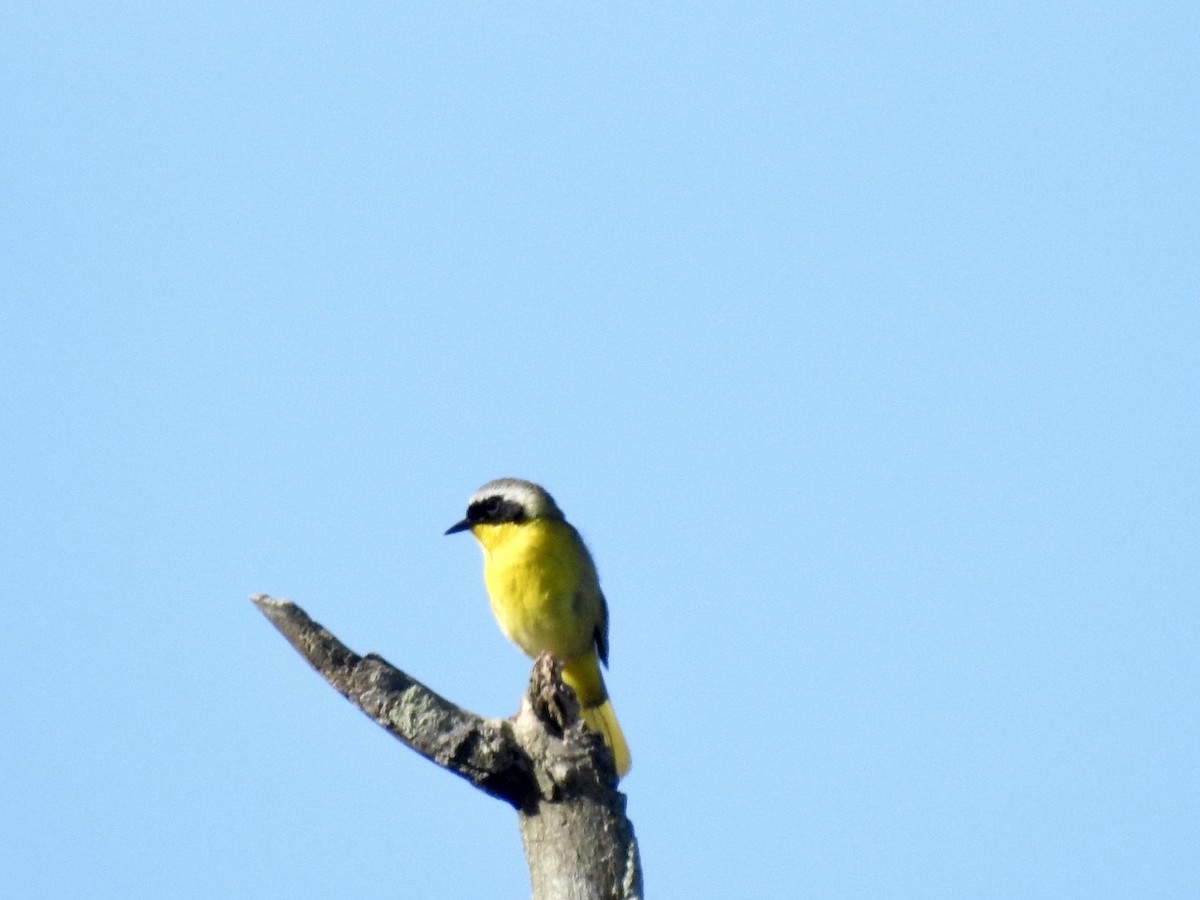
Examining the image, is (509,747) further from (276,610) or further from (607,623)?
(607,623)

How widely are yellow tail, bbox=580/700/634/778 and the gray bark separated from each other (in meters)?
4.24

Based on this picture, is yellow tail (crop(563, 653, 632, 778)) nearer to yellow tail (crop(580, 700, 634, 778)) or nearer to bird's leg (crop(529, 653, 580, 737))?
yellow tail (crop(580, 700, 634, 778))

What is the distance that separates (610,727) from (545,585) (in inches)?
44.0

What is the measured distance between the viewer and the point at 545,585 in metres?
10.2

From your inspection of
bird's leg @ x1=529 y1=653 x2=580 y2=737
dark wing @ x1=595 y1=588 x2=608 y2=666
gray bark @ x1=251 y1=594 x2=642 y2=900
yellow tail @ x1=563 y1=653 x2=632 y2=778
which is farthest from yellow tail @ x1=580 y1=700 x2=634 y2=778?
gray bark @ x1=251 y1=594 x2=642 y2=900

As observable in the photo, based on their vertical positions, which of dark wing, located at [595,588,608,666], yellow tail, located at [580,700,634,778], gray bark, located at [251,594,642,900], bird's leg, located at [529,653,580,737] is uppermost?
dark wing, located at [595,588,608,666]

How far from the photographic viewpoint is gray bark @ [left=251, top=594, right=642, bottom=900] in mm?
5512

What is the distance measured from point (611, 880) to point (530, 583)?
4.88 m

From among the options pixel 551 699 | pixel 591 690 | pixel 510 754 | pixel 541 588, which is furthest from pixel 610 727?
pixel 510 754

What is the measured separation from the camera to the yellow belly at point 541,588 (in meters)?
10.2

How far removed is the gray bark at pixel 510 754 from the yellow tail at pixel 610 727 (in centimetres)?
424

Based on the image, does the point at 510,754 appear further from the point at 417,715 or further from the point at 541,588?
the point at 541,588

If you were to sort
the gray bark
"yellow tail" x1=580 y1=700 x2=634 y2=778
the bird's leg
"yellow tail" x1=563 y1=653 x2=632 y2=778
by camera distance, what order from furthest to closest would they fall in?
1. "yellow tail" x1=563 y1=653 x2=632 y2=778
2. "yellow tail" x1=580 y1=700 x2=634 y2=778
3. the bird's leg
4. the gray bark

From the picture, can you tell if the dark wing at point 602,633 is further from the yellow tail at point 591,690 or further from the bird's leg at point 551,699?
the bird's leg at point 551,699
